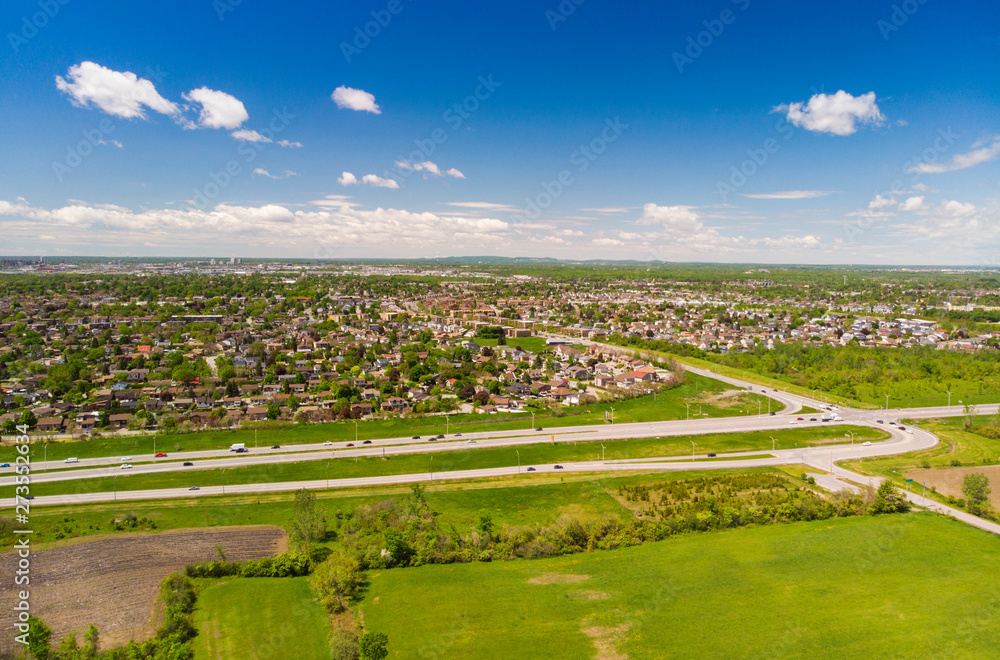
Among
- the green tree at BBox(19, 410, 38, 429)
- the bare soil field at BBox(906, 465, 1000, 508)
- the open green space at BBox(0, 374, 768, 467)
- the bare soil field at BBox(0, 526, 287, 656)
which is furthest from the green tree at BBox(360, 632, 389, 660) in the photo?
the green tree at BBox(19, 410, 38, 429)

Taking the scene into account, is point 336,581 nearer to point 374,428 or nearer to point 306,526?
point 306,526

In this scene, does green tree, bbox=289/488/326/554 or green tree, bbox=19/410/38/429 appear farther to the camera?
green tree, bbox=19/410/38/429

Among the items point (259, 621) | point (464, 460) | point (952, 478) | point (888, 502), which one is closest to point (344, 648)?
point (259, 621)

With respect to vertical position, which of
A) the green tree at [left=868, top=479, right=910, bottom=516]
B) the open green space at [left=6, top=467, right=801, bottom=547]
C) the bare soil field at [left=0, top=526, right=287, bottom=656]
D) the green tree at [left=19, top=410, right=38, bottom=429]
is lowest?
the bare soil field at [left=0, top=526, right=287, bottom=656]

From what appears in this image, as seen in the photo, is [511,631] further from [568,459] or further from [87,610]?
[568,459]

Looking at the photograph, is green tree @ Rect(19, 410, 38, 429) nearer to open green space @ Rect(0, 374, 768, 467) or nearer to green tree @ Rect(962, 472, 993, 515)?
open green space @ Rect(0, 374, 768, 467)

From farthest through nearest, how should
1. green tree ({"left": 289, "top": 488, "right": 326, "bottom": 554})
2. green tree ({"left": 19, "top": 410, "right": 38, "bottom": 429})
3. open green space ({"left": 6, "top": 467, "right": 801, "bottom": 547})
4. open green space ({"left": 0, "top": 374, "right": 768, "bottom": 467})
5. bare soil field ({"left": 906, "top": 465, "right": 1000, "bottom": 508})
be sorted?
green tree ({"left": 19, "top": 410, "right": 38, "bottom": 429}), open green space ({"left": 0, "top": 374, "right": 768, "bottom": 467}), bare soil field ({"left": 906, "top": 465, "right": 1000, "bottom": 508}), open green space ({"left": 6, "top": 467, "right": 801, "bottom": 547}), green tree ({"left": 289, "top": 488, "right": 326, "bottom": 554})

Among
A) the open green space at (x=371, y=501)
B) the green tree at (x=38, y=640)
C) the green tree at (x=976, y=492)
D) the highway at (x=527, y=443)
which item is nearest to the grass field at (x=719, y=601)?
the green tree at (x=976, y=492)
